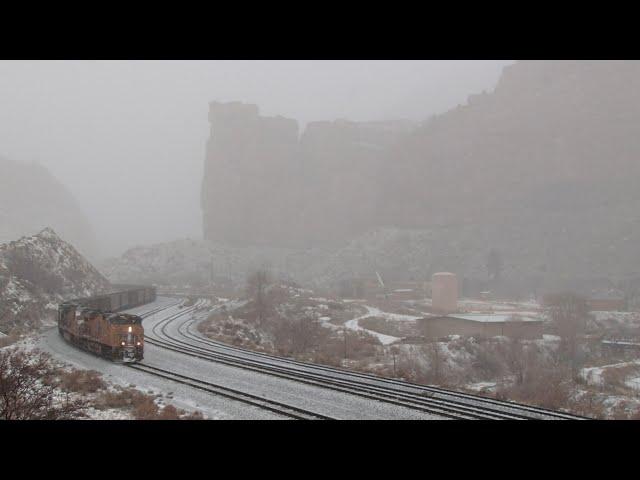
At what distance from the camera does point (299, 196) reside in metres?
176

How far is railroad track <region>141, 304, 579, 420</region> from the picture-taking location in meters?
13.2

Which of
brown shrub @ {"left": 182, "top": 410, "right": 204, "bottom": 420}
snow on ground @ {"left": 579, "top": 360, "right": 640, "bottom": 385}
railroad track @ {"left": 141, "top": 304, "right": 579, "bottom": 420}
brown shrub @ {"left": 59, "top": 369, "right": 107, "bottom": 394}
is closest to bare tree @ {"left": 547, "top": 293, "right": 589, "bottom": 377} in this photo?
snow on ground @ {"left": 579, "top": 360, "right": 640, "bottom": 385}

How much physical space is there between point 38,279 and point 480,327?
1658 inches

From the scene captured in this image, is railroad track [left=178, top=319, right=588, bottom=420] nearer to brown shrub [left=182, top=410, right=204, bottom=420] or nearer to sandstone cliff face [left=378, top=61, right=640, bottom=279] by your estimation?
brown shrub [left=182, top=410, right=204, bottom=420]

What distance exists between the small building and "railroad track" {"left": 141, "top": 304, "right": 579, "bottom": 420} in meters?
27.2

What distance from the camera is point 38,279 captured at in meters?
44.0

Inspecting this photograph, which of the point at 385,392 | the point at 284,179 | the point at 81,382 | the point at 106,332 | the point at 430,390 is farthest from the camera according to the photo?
the point at 284,179

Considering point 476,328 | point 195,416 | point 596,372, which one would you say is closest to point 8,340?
point 195,416

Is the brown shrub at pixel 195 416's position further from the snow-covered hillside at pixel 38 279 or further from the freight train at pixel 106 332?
the snow-covered hillside at pixel 38 279

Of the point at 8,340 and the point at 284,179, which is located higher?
the point at 284,179

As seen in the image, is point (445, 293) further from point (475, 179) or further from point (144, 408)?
point (475, 179)

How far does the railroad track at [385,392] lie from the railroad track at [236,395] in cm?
261
